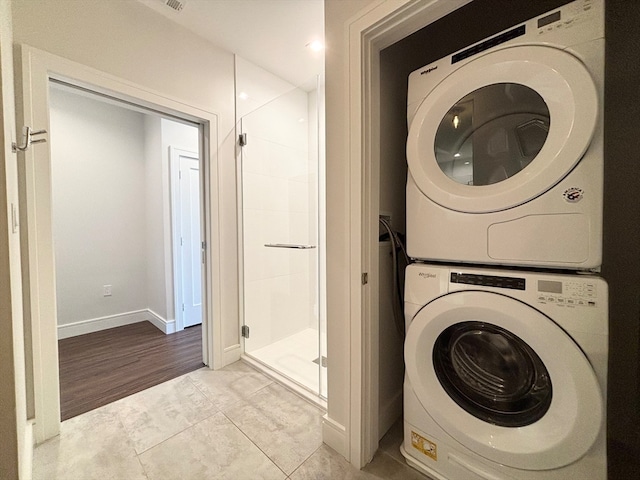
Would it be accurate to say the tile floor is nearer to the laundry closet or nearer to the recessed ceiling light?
the laundry closet

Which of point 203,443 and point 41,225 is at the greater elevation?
point 41,225

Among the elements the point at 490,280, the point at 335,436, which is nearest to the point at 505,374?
the point at 490,280

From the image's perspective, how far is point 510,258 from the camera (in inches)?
34.7

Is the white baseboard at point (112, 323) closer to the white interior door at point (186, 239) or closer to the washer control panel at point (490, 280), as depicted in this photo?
the white interior door at point (186, 239)

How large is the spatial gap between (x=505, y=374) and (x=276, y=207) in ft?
6.33

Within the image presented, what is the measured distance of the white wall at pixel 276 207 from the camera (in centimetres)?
219

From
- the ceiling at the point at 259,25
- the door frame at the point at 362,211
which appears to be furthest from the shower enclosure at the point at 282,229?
the door frame at the point at 362,211

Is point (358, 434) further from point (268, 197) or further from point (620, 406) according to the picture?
point (268, 197)

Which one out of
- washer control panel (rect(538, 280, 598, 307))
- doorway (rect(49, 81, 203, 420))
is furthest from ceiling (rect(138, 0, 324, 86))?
washer control panel (rect(538, 280, 598, 307))

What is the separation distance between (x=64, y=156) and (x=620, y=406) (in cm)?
425

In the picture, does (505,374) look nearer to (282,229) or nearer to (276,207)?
(282,229)

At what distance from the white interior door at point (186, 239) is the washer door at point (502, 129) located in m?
2.52

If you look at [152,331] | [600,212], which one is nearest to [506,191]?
[600,212]

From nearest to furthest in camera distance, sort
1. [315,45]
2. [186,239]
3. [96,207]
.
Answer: [315,45] → [96,207] → [186,239]
